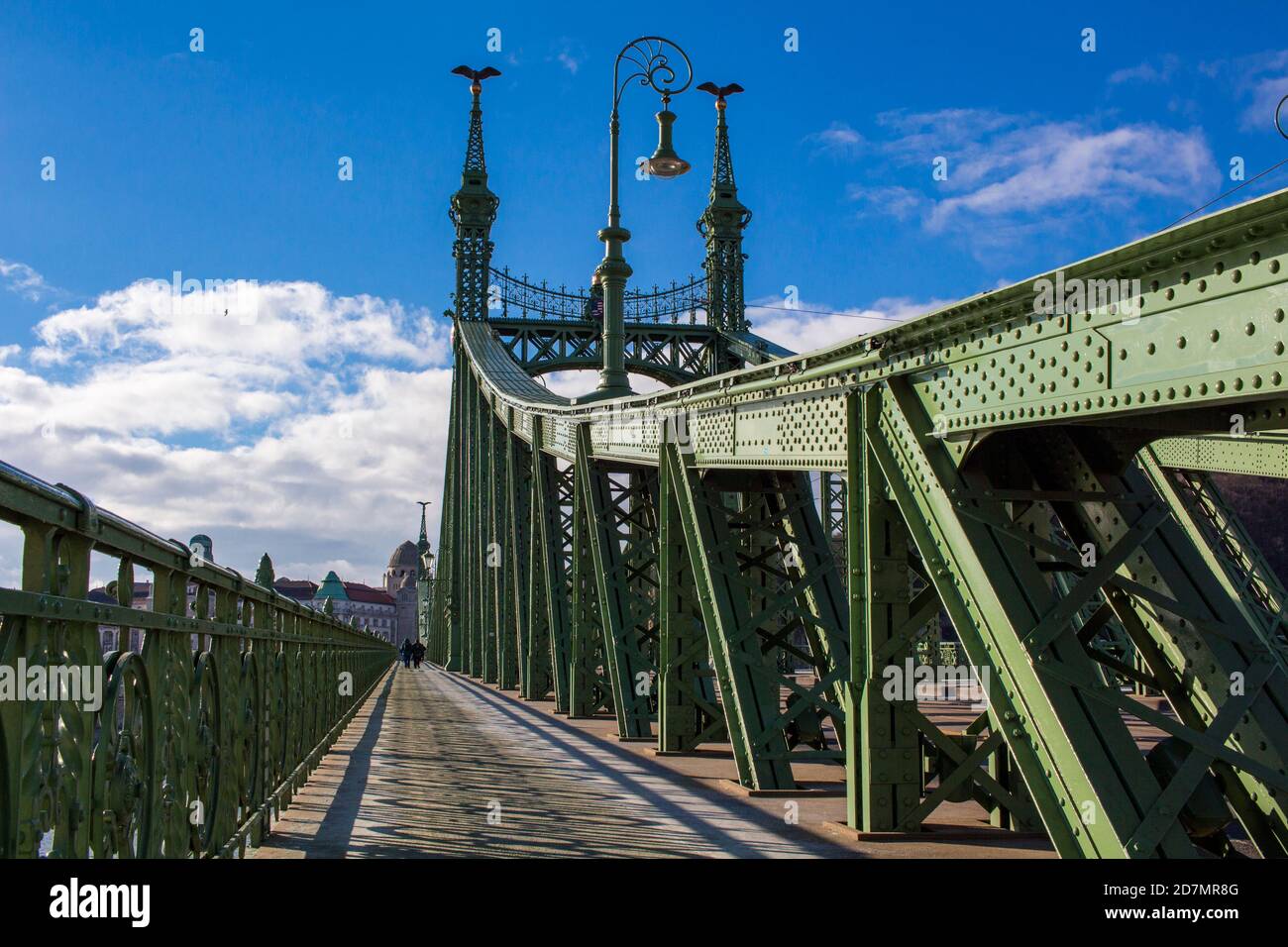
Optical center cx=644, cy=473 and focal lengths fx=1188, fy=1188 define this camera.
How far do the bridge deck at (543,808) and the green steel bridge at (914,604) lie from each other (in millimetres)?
379

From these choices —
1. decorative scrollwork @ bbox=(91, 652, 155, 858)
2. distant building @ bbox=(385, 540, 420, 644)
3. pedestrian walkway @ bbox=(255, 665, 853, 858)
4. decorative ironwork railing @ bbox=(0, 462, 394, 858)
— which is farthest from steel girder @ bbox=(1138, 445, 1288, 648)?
distant building @ bbox=(385, 540, 420, 644)

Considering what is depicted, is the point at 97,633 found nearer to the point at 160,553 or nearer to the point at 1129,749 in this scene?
the point at 160,553

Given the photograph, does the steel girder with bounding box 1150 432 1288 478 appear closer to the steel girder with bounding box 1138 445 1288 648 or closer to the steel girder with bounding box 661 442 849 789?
the steel girder with bounding box 1138 445 1288 648

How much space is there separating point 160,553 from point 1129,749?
14.5ft

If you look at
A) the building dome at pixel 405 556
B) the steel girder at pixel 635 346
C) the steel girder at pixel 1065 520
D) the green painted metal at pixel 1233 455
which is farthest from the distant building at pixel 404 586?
the steel girder at pixel 1065 520

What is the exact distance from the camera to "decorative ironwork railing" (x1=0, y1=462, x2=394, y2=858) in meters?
3.15

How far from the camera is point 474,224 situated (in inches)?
1636

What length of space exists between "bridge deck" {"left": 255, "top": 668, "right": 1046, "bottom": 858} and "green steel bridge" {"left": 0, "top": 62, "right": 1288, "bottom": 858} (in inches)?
14.9

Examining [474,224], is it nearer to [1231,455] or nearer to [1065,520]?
[1231,455]

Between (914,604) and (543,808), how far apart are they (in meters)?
3.22

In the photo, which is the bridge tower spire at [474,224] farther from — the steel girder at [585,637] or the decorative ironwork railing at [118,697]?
the decorative ironwork railing at [118,697]

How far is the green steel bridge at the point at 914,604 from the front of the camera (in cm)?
406
